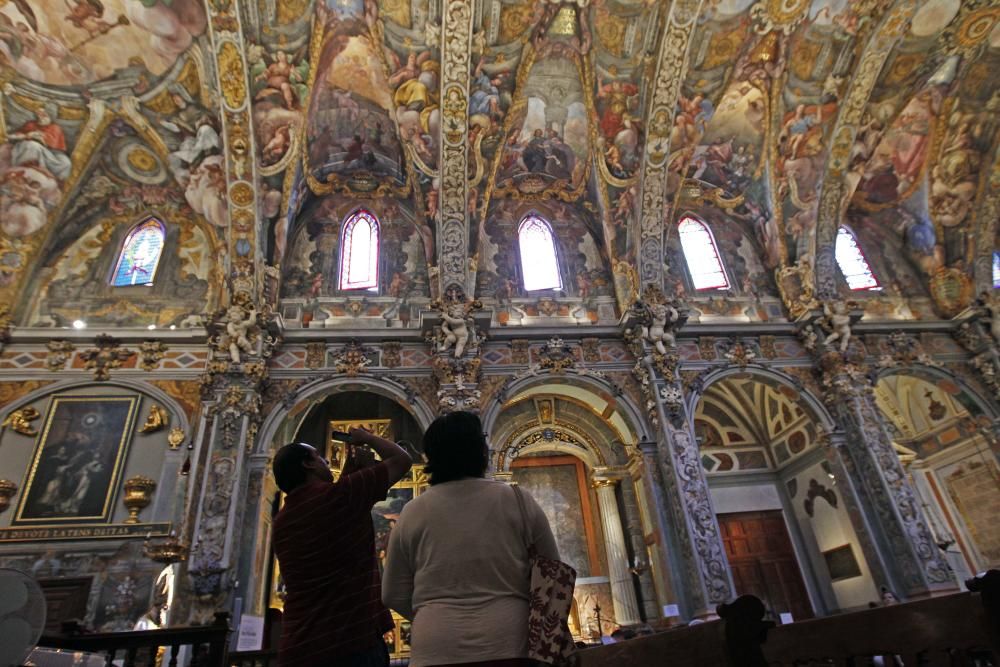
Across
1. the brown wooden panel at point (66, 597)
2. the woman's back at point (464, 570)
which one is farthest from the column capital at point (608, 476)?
the woman's back at point (464, 570)

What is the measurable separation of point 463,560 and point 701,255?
564 inches

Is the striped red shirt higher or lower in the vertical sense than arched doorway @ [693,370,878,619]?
lower

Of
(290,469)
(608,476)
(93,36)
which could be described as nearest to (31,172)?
(93,36)

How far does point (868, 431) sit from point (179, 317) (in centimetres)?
1525

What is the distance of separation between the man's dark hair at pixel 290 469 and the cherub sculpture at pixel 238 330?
9144mm

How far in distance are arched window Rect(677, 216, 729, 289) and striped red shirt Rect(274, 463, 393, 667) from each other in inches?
518

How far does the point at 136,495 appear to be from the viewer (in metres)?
10.4

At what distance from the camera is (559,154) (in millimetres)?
14453

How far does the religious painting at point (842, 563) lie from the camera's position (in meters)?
12.6

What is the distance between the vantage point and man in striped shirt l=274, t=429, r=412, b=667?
2432mm

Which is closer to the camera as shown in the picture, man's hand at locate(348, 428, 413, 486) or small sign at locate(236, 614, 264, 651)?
man's hand at locate(348, 428, 413, 486)

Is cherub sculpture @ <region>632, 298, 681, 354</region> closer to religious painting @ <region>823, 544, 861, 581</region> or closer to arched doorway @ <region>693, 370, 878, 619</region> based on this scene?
arched doorway @ <region>693, 370, 878, 619</region>

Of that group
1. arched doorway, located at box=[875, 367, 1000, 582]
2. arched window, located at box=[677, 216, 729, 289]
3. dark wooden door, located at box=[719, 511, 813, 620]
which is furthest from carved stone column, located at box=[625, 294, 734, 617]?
arched doorway, located at box=[875, 367, 1000, 582]

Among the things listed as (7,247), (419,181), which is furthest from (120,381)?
(419,181)
